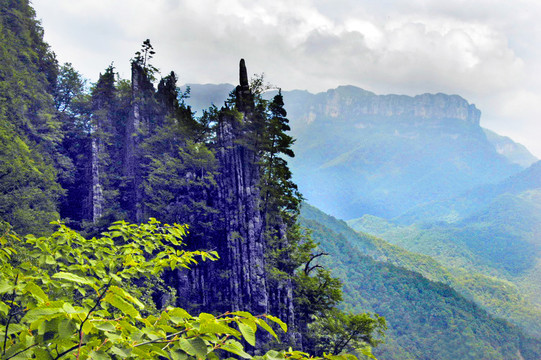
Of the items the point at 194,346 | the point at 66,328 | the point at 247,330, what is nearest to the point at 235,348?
the point at 247,330

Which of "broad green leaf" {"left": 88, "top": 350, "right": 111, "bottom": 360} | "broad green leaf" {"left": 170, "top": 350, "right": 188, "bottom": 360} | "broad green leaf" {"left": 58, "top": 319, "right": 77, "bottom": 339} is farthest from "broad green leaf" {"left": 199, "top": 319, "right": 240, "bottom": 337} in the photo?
"broad green leaf" {"left": 58, "top": 319, "right": 77, "bottom": 339}

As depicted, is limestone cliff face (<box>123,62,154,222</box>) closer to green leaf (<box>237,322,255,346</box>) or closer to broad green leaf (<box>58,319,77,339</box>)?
broad green leaf (<box>58,319,77,339</box>)

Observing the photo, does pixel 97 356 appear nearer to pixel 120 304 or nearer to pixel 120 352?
pixel 120 352

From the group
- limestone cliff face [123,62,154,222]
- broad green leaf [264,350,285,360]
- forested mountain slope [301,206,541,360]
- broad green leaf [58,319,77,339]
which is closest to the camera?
broad green leaf [58,319,77,339]

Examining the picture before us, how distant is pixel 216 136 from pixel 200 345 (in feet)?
93.5

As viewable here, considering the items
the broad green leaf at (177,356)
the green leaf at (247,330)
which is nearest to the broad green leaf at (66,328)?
the broad green leaf at (177,356)

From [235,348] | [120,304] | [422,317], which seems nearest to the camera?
[120,304]

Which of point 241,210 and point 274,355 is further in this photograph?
point 241,210

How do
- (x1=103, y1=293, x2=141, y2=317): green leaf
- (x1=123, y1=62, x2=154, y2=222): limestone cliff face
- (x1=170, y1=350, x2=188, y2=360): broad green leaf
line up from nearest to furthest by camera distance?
(x1=170, y1=350, x2=188, y2=360): broad green leaf → (x1=103, y1=293, x2=141, y2=317): green leaf → (x1=123, y1=62, x2=154, y2=222): limestone cliff face

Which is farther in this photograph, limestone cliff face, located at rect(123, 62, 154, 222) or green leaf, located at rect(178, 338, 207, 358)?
limestone cliff face, located at rect(123, 62, 154, 222)

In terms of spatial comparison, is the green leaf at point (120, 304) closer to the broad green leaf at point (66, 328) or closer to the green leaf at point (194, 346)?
the broad green leaf at point (66, 328)

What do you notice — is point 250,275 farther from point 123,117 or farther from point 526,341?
point 526,341

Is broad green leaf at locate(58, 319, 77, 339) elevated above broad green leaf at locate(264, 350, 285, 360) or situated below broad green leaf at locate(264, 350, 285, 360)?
above

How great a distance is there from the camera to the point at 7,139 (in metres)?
18.9
